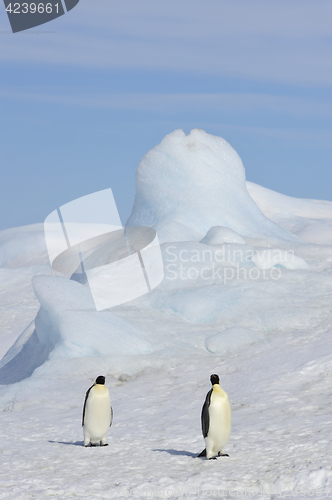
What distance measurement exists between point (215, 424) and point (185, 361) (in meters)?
3.64

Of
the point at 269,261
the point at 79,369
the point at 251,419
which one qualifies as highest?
the point at 251,419

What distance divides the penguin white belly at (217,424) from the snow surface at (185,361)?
14cm

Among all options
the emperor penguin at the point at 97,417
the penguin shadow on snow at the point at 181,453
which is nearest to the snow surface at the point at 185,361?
the penguin shadow on snow at the point at 181,453

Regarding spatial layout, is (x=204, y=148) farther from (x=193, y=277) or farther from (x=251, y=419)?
(x=251, y=419)

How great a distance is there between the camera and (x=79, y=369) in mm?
8094

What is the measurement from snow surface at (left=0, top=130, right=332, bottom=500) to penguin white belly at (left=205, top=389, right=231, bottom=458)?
0.45ft

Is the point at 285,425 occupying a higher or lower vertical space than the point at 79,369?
higher

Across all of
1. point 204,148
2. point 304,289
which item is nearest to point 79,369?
point 304,289

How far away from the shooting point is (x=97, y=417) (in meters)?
5.31

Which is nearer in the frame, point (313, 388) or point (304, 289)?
point (313, 388)

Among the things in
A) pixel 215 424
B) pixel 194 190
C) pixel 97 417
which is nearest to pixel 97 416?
pixel 97 417

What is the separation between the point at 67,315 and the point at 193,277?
312 cm

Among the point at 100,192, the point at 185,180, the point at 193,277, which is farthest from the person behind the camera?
the point at 185,180

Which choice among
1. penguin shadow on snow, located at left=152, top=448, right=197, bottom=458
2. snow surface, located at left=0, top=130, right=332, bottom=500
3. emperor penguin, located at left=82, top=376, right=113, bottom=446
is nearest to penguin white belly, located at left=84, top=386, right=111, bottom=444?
emperor penguin, located at left=82, top=376, right=113, bottom=446
